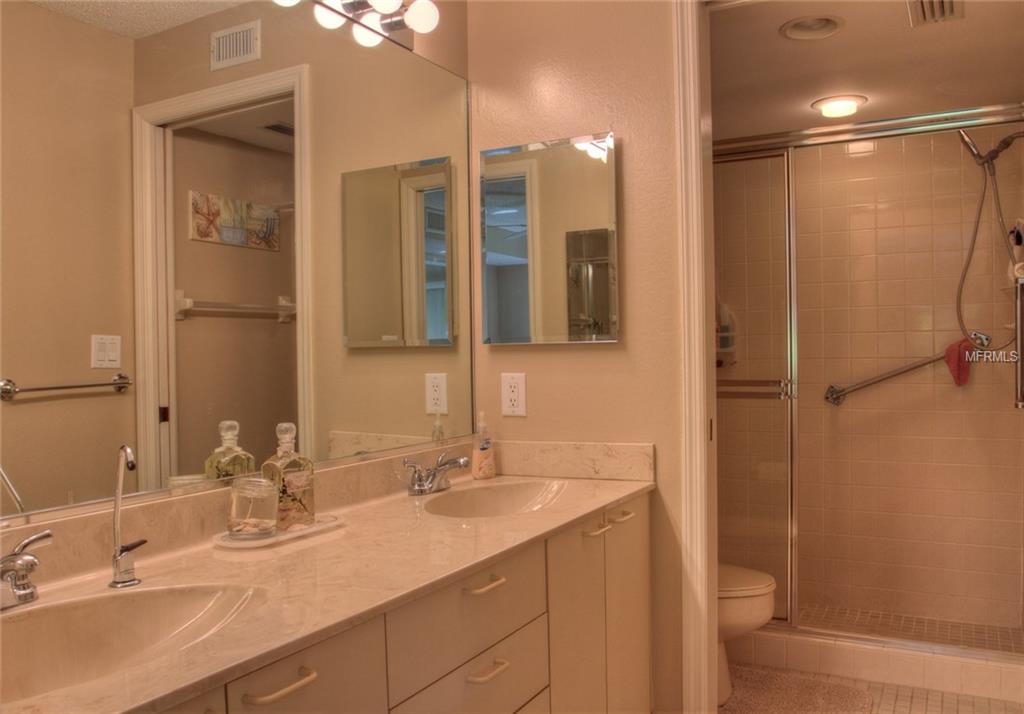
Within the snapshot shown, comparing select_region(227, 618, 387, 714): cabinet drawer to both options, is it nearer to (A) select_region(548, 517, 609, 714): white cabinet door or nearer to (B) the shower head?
(A) select_region(548, 517, 609, 714): white cabinet door

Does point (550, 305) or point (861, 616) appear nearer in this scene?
point (550, 305)

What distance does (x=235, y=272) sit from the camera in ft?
5.42

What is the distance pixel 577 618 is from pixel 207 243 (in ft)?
3.64

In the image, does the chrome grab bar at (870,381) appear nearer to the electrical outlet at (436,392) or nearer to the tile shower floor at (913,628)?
the tile shower floor at (913,628)

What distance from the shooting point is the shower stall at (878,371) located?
3293mm

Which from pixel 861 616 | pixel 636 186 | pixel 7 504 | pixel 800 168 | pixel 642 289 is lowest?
pixel 861 616

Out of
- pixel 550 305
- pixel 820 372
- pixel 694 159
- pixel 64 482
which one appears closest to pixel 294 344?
pixel 64 482

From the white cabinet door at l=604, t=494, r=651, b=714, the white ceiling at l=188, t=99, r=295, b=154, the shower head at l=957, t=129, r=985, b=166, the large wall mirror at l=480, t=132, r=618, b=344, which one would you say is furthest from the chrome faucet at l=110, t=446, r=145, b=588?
the shower head at l=957, t=129, r=985, b=166

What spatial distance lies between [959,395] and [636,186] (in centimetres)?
205

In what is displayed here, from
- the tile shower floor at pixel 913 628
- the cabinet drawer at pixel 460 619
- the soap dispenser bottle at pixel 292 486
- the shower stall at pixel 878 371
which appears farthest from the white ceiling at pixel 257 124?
the tile shower floor at pixel 913 628

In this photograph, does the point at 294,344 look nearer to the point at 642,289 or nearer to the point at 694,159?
the point at 642,289

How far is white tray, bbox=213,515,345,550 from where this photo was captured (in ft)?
4.74

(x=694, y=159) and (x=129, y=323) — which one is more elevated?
(x=694, y=159)

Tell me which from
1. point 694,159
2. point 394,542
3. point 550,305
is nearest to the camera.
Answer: point 394,542
